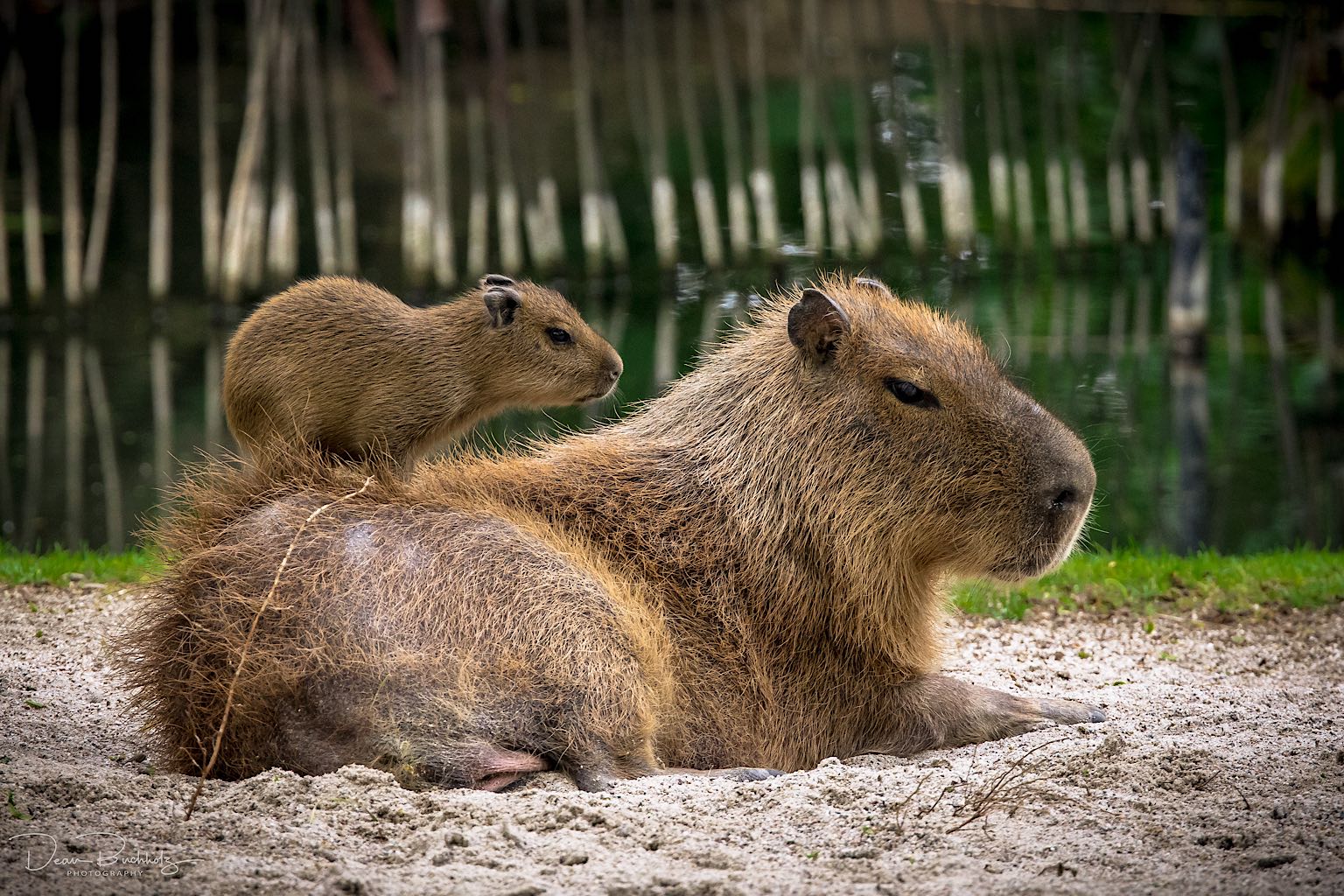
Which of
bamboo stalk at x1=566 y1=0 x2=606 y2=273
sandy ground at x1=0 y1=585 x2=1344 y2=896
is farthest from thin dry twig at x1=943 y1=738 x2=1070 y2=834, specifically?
bamboo stalk at x1=566 y1=0 x2=606 y2=273

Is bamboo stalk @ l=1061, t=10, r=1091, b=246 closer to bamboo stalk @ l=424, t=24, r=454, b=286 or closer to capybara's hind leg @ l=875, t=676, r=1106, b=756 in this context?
bamboo stalk @ l=424, t=24, r=454, b=286

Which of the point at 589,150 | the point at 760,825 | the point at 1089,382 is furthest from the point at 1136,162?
the point at 760,825

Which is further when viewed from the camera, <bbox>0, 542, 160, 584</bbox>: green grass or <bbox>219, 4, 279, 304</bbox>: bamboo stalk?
<bbox>219, 4, 279, 304</bbox>: bamboo stalk

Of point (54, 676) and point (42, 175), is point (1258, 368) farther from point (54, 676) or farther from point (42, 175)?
point (42, 175)

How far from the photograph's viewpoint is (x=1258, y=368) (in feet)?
45.6

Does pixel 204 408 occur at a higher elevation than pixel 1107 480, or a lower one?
higher

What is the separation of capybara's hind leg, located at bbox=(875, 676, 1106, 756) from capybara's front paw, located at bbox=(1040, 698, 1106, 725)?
0.07 m

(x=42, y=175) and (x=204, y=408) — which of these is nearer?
(x=204, y=408)

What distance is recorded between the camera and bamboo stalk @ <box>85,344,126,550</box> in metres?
9.99

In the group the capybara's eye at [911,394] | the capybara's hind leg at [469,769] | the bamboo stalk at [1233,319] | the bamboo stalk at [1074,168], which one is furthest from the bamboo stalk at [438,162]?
the capybara's hind leg at [469,769]

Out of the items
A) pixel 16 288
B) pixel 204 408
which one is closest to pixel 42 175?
pixel 16 288

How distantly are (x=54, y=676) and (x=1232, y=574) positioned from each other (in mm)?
5079

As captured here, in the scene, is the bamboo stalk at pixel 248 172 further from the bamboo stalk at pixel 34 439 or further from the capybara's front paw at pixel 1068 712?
the capybara's front paw at pixel 1068 712

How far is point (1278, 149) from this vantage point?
17656mm
